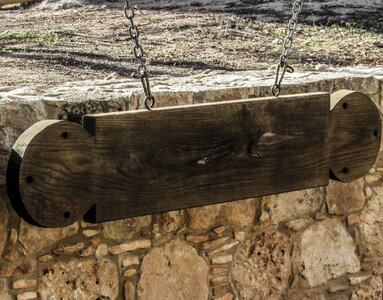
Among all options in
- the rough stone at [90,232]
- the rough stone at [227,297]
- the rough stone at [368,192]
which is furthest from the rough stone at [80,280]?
the rough stone at [368,192]

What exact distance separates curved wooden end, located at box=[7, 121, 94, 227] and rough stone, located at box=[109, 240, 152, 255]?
0.45 meters

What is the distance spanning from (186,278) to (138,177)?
0.74 m

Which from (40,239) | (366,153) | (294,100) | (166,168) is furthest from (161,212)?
(366,153)

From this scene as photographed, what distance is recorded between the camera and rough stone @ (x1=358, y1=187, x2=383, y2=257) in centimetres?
489

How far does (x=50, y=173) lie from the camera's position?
3484mm

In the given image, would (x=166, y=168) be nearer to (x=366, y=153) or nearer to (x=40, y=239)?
(x=40, y=239)

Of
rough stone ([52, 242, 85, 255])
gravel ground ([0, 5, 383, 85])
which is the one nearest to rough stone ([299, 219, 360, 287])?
rough stone ([52, 242, 85, 255])

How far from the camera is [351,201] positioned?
4820 mm

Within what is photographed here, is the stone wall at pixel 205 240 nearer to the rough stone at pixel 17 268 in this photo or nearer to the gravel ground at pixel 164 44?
the rough stone at pixel 17 268

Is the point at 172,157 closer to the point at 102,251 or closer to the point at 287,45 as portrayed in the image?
the point at 102,251

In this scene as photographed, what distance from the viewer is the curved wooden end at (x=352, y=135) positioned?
4289mm

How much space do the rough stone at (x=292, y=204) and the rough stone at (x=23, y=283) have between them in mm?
1261

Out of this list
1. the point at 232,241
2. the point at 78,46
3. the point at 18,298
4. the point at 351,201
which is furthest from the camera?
the point at 78,46

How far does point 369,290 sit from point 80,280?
1741mm
